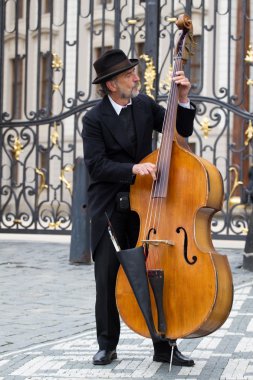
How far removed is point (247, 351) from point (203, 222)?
1104 millimetres

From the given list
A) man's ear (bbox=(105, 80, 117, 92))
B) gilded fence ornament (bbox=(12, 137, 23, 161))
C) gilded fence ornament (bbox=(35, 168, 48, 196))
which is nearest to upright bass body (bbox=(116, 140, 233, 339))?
man's ear (bbox=(105, 80, 117, 92))

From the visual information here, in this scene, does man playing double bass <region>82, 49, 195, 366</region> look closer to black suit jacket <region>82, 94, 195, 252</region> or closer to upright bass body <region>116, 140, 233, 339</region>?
black suit jacket <region>82, 94, 195, 252</region>

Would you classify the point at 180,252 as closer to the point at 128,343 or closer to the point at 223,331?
the point at 128,343

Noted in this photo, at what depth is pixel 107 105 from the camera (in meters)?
5.42

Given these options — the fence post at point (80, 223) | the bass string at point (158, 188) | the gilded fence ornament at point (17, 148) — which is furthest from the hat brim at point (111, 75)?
the gilded fence ornament at point (17, 148)

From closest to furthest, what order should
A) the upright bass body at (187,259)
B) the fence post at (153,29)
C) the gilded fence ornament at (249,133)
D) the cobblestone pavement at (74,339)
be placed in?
the upright bass body at (187,259), the cobblestone pavement at (74,339), the gilded fence ornament at (249,133), the fence post at (153,29)

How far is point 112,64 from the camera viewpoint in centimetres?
531

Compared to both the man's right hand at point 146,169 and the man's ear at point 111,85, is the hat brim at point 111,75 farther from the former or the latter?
the man's right hand at point 146,169

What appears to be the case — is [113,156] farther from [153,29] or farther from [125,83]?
[153,29]

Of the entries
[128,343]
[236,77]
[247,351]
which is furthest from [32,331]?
[236,77]

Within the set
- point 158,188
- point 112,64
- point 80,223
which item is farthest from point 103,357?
point 80,223

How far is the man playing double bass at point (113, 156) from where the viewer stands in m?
5.30

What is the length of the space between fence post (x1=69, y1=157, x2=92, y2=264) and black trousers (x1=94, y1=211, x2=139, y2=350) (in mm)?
4875

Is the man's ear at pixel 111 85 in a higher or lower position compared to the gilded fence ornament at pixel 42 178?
higher
